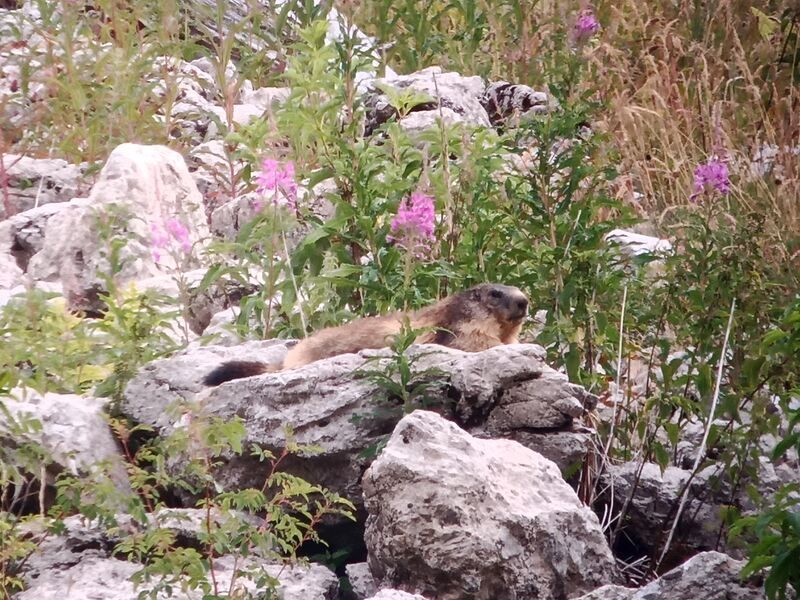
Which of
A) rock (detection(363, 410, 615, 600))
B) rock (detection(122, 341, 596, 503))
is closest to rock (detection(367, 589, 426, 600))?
rock (detection(363, 410, 615, 600))

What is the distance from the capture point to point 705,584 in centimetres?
338

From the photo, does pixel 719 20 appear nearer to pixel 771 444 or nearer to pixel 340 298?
pixel 340 298

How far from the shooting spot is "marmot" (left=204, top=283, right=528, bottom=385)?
16.1ft

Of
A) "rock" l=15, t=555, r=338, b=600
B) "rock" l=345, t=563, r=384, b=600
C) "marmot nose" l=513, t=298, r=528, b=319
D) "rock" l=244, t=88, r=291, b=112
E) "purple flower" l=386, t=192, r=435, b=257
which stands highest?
"rock" l=244, t=88, r=291, b=112

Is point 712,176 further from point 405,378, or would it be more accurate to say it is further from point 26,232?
point 26,232

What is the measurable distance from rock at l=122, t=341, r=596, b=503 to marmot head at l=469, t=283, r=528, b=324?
2.26ft

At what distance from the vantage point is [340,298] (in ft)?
18.8

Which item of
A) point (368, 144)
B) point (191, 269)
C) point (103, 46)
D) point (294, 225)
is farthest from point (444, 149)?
point (103, 46)

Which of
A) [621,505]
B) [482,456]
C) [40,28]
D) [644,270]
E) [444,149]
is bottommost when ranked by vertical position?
[621,505]

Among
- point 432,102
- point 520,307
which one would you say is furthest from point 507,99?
point 520,307

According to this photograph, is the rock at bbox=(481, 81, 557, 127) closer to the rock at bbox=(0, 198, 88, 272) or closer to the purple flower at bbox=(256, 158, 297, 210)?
the rock at bbox=(0, 198, 88, 272)

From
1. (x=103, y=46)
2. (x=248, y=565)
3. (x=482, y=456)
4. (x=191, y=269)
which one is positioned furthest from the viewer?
(x=103, y=46)

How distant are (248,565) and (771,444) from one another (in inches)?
81.5

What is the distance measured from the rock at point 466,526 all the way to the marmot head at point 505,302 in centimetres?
142
